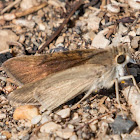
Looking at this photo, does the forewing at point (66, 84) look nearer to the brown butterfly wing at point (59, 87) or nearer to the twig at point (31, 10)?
the brown butterfly wing at point (59, 87)

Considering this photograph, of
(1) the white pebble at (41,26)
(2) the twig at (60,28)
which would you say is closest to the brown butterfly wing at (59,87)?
(2) the twig at (60,28)

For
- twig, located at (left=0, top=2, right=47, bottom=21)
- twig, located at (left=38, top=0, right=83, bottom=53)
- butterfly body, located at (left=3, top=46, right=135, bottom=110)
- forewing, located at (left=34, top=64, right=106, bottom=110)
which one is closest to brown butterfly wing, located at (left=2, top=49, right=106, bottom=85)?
butterfly body, located at (left=3, top=46, right=135, bottom=110)

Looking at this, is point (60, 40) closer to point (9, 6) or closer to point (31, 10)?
point (31, 10)

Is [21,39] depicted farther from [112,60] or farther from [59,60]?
[112,60]

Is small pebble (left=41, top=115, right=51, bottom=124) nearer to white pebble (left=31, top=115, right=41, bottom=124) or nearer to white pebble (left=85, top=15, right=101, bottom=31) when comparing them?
white pebble (left=31, top=115, right=41, bottom=124)

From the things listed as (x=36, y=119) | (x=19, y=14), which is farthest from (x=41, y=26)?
(x=36, y=119)

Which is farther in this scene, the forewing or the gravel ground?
the forewing

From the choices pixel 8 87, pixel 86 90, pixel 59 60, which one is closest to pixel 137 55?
pixel 86 90

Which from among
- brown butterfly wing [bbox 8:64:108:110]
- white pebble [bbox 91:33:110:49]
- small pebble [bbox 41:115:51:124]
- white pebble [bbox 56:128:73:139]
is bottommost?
white pebble [bbox 56:128:73:139]
